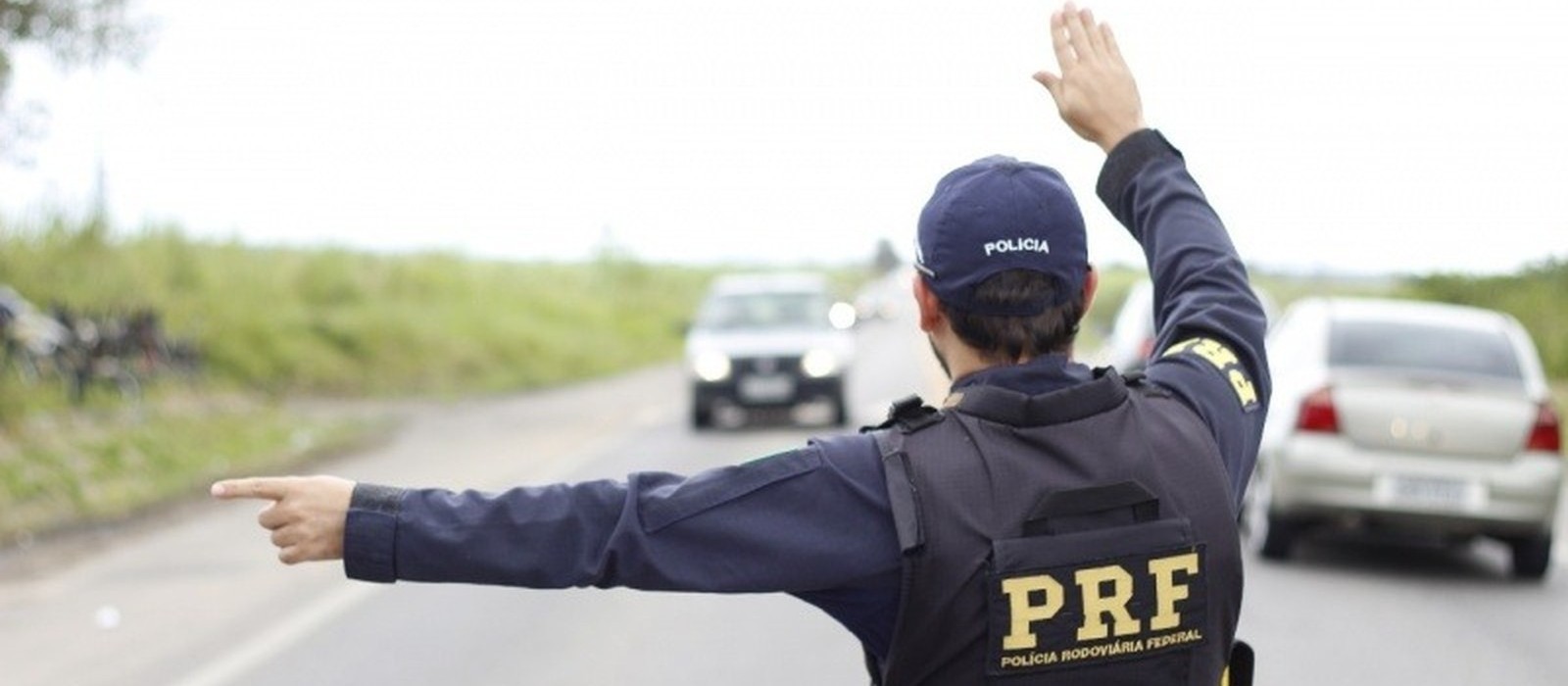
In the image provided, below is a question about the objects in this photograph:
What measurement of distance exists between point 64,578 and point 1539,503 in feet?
26.6

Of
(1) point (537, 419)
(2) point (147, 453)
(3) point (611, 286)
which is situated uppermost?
(2) point (147, 453)

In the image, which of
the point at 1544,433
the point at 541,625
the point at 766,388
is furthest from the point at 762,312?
the point at 541,625

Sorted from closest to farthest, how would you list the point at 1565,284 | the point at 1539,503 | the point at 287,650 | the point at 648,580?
the point at 648,580 → the point at 287,650 → the point at 1539,503 → the point at 1565,284

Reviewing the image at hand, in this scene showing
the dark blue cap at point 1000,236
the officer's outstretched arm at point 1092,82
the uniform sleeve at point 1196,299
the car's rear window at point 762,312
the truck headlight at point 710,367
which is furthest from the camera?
the car's rear window at point 762,312

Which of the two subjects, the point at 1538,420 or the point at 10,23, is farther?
the point at 10,23

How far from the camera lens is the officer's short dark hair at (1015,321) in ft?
9.02

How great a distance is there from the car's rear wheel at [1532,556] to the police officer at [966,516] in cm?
1012

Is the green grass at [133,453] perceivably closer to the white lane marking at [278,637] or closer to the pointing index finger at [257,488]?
the white lane marking at [278,637]

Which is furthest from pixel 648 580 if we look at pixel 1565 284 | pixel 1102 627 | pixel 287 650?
pixel 1565 284

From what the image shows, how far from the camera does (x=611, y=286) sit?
6825 cm

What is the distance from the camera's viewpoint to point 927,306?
2.83 metres

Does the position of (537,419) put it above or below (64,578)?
below

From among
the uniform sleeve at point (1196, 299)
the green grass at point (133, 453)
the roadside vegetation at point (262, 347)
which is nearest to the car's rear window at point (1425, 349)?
the roadside vegetation at point (262, 347)

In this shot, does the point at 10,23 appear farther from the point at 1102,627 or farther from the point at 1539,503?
the point at 1102,627
